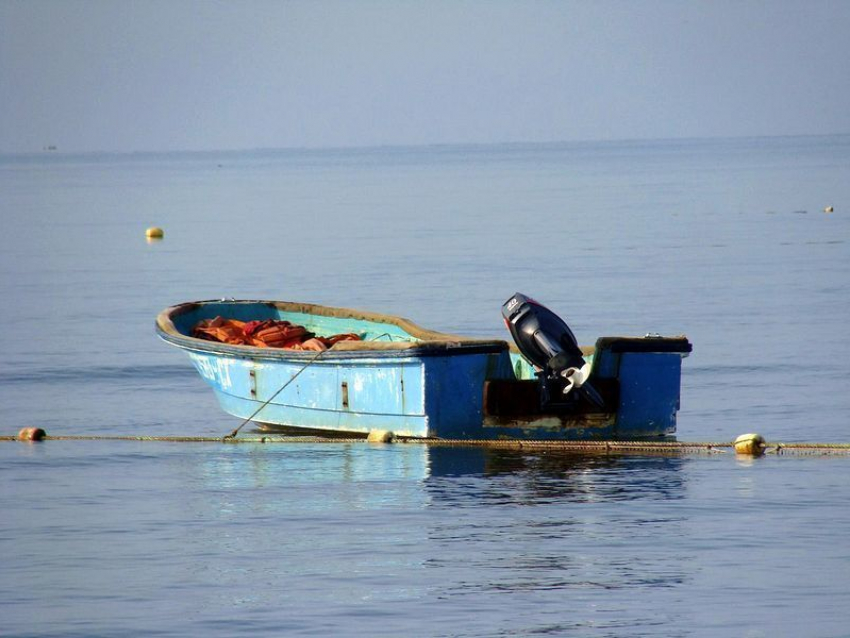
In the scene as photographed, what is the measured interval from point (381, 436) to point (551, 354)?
2215 mm

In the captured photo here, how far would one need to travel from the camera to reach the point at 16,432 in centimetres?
2203

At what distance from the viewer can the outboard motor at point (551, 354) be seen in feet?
58.7

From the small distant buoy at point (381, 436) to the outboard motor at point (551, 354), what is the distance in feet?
5.77

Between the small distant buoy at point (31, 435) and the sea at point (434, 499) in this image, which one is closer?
the sea at point (434, 499)

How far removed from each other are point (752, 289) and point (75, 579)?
1079 inches

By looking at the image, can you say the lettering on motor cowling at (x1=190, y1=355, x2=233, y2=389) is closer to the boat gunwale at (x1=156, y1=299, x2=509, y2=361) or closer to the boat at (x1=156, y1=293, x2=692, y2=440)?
the boat gunwale at (x1=156, y1=299, x2=509, y2=361)

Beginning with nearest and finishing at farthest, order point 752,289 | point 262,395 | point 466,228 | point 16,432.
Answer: point 262,395 < point 16,432 < point 752,289 < point 466,228

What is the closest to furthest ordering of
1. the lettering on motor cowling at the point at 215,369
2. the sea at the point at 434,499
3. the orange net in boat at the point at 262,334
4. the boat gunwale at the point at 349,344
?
the sea at the point at 434,499 → the boat gunwale at the point at 349,344 → the lettering on motor cowling at the point at 215,369 → the orange net in boat at the point at 262,334

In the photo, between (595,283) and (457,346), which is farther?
(595,283)

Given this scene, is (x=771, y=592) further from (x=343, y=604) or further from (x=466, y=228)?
(x=466, y=228)

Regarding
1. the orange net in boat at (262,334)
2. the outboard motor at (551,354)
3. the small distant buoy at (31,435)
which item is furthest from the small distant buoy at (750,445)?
the small distant buoy at (31,435)

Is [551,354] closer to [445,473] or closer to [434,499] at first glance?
[445,473]

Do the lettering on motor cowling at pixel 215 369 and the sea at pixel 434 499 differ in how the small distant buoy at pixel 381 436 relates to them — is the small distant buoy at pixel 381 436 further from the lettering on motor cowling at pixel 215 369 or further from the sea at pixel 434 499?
the lettering on motor cowling at pixel 215 369

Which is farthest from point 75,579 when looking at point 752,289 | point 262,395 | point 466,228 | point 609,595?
point 466,228
